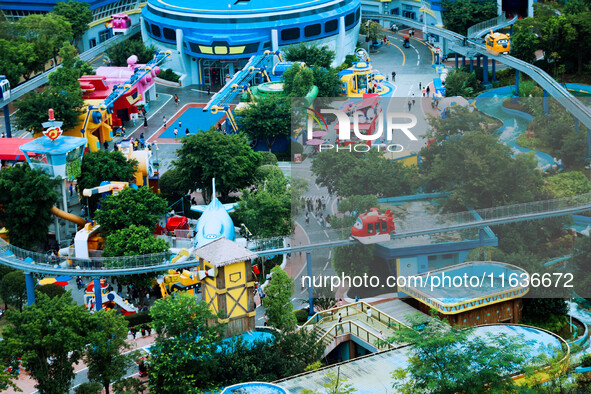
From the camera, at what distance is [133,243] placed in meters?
69.5

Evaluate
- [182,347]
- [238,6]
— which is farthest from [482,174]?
[238,6]

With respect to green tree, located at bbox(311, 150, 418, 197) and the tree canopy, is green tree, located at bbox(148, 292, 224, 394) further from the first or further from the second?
the tree canopy

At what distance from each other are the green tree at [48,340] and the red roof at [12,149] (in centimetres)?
2780

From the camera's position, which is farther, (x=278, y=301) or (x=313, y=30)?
(x=313, y=30)

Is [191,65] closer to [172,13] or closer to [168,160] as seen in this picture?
[172,13]

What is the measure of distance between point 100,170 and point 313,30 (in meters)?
39.5

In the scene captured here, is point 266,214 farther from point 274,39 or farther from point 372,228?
point 274,39

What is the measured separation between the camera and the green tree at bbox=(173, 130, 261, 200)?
80.0 meters

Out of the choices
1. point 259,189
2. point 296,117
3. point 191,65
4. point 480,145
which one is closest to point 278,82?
point 296,117

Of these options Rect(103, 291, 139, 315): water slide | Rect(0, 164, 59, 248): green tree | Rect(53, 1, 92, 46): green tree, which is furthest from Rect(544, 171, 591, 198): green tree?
Rect(53, 1, 92, 46): green tree

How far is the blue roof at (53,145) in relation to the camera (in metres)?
75.3

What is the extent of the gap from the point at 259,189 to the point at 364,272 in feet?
42.0

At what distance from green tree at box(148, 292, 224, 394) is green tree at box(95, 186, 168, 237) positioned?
56.3 feet

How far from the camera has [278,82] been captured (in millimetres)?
98312
